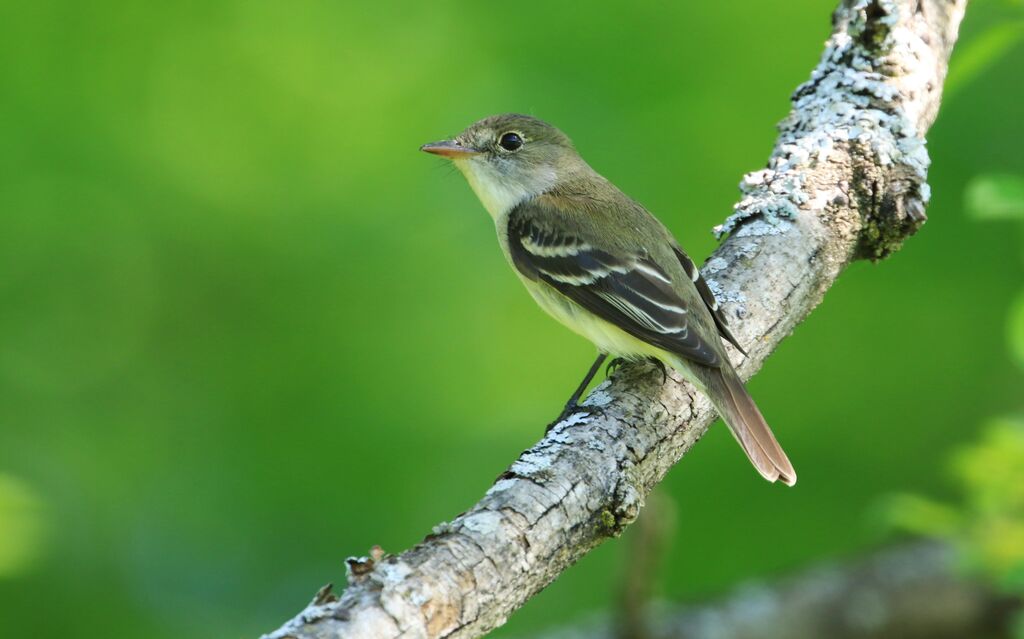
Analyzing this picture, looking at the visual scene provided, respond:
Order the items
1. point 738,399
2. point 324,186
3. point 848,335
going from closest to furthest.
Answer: point 738,399 < point 324,186 < point 848,335

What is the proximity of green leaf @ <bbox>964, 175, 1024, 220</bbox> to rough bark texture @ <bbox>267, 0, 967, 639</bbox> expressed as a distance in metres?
0.71

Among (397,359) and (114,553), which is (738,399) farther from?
(114,553)

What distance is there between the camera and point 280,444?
6.07 m

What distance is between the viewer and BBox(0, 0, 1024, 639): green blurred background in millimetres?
5891

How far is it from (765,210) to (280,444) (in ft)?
10.6

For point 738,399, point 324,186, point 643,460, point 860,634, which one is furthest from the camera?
point 324,186

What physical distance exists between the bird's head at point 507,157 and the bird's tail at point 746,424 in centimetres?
165

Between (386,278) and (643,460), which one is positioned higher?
(386,278)

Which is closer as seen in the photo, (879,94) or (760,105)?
(879,94)

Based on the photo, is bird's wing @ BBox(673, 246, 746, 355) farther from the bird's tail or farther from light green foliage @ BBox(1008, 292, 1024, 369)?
light green foliage @ BBox(1008, 292, 1024, 369)

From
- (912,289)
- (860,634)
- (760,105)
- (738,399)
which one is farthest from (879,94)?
(860,634)

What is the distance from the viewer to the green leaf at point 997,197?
3162 millimetres

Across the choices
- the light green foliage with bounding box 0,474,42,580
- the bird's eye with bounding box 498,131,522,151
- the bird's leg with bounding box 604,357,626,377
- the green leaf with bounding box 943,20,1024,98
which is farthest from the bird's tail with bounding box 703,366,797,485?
the light green foliage with bounding box 0,474,42,580

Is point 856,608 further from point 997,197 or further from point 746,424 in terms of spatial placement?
point 997,197
